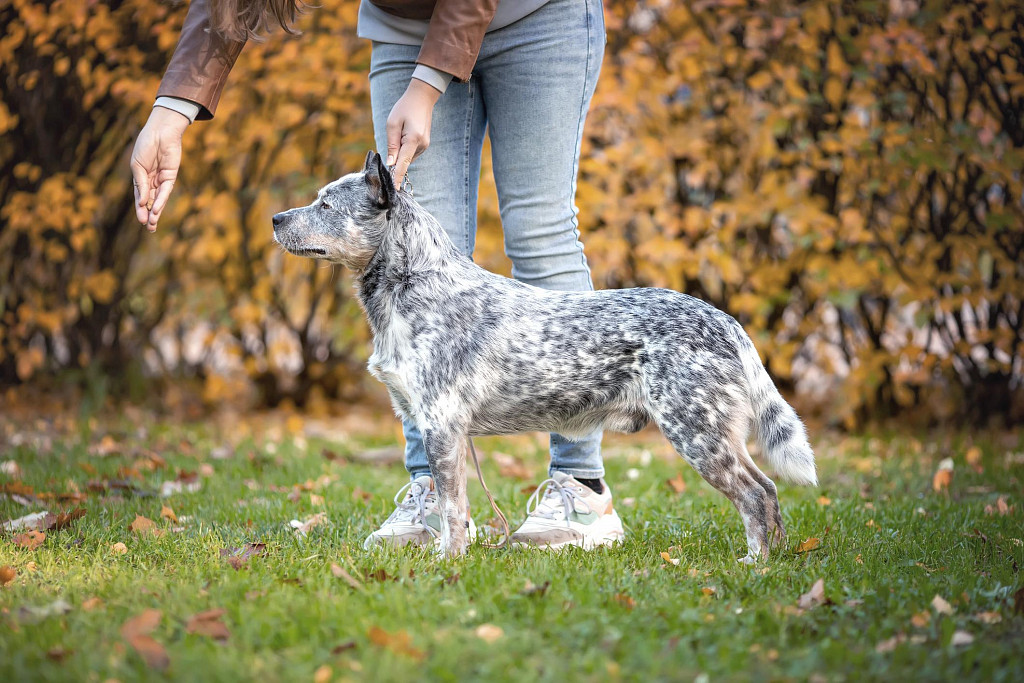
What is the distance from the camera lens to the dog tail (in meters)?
2.70

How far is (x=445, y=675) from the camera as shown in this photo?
5.82ft

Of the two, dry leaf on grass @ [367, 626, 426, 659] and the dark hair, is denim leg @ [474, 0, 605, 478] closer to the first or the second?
the dark hair

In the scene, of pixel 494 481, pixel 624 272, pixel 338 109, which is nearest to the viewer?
pixel 494 481

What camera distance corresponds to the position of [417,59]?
8.87 ft

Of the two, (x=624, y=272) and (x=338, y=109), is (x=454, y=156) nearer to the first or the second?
(x=338, y=109)

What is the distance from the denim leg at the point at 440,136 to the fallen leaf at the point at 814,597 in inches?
54.0

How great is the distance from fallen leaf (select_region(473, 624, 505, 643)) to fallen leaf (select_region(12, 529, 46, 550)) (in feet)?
5.44

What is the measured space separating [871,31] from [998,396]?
2530mm

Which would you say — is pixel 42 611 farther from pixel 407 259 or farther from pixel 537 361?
pixel 537 361

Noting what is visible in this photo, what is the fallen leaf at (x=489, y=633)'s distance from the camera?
196cm

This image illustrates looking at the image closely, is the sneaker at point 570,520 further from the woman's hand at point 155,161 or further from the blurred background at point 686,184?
the blurred background at point 686,184

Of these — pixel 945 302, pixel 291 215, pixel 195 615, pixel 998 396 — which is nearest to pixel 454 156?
pixel 291 215

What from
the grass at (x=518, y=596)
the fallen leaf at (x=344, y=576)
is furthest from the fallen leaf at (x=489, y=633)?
the fallen leaf at (x=344, y=576)

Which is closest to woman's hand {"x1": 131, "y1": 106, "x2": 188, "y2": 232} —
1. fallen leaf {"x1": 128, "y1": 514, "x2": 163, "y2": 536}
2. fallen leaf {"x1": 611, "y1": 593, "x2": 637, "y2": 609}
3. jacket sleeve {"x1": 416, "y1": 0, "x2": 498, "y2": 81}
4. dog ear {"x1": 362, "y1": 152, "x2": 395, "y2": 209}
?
dog ear {"x1": 362, "y1": 152, "x2": 395, "y2": 209}
